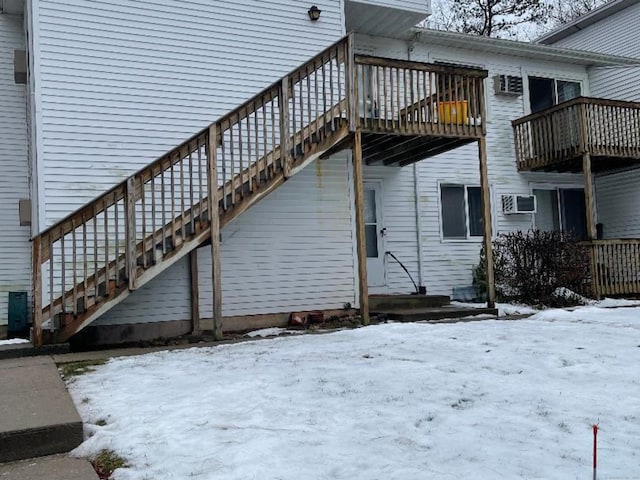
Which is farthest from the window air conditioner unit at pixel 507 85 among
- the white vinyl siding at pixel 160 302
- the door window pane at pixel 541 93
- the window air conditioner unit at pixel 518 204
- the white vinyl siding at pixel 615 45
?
the white vinyl siding at pixel 160 302

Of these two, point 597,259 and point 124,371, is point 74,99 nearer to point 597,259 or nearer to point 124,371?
point 124,371

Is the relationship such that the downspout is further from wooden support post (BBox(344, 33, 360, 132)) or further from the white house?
wooden support post (BBox(344, 33, 360, 132))

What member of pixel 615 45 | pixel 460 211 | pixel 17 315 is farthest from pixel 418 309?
pixel 615 45

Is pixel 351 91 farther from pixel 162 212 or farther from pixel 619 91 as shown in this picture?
pixel 619 91

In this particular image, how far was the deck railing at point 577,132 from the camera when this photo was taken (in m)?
12.3

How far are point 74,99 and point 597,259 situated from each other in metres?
9.89

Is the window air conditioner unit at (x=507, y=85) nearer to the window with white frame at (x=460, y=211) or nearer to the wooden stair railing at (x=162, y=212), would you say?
the window with white frame at (x=460, y=211)

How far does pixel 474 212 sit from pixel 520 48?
3.83m

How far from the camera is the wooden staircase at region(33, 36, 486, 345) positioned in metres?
6.79

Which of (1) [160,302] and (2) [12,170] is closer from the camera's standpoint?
(1) [160,302]

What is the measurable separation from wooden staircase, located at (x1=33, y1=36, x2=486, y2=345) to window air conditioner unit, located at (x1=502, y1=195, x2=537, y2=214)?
3.68m

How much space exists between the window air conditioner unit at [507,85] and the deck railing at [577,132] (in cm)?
68

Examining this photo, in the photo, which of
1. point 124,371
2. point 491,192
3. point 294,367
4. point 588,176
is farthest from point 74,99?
point 588,176

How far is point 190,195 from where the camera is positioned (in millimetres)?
7246
